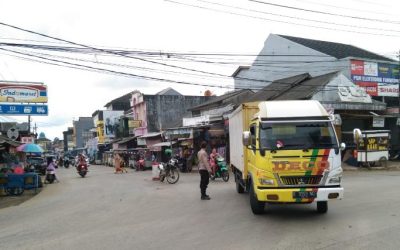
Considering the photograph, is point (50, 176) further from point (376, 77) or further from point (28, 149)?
point (376, 77)

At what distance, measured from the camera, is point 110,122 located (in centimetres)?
7125

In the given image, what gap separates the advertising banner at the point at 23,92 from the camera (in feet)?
67.7

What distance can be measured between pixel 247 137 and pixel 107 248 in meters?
4.38

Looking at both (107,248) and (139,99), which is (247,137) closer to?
(107,248)

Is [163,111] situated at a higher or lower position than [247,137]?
higher

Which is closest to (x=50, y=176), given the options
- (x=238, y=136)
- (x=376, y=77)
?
(x=238, y=136)

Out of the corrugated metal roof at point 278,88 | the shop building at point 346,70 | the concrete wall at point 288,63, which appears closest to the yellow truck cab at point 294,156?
the shop building at point 346,70

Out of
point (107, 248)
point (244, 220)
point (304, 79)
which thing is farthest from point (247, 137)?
point (304, 79)

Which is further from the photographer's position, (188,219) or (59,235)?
(188,219)

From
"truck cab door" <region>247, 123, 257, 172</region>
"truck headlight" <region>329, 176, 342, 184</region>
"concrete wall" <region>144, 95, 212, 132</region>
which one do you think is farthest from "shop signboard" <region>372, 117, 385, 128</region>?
"concrete wall" <region>144, 95, 212, 132</region>

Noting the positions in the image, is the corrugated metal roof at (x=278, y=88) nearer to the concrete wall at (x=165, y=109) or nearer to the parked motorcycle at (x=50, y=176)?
the parked motorcycle at (x=50, y=176)

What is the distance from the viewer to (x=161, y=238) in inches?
299

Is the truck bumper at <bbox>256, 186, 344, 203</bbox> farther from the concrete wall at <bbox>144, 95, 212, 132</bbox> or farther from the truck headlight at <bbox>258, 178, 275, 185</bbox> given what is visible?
the concrete wall at <bbox>144, 95, 212, 132</bbox>

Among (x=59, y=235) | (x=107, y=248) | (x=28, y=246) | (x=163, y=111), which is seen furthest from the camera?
(x=163, y=111)
